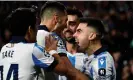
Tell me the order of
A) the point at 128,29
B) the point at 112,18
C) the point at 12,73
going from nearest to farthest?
the point at 12,73 → the point at 128,29 → the point at 112,18

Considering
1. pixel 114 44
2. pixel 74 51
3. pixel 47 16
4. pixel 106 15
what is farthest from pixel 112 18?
pixel 47 16

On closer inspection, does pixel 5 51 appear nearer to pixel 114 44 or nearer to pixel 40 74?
pixel 40 74

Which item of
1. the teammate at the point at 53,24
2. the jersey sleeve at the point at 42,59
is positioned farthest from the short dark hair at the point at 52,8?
the jersey sleeve at the point at 42,59

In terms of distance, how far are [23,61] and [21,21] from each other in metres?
0.38

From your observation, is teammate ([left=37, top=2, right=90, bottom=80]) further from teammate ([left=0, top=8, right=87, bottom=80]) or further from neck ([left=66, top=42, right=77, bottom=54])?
→ neck ([left=66, top=42, right=77, bottom=54])

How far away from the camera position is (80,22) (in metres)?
5.67

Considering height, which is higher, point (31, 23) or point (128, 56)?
point (31, 23)

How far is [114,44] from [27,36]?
6648 mm

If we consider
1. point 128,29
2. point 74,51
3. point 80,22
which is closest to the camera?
point 80,22

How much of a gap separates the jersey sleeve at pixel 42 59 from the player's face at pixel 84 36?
96cm

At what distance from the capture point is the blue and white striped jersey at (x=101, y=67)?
5129 mm

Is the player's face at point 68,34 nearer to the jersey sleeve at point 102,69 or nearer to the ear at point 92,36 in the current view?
the ear at point 92,36

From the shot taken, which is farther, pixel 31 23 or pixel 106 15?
pixel 106 15

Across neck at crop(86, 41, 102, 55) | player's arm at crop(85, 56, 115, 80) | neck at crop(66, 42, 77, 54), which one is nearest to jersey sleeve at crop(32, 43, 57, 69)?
player's arm at crop(85, 56, 115, 80)
